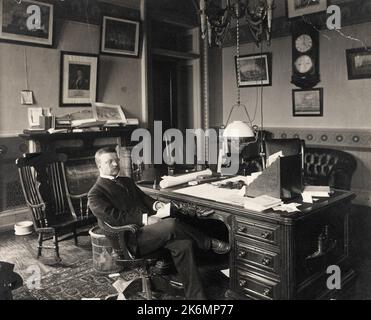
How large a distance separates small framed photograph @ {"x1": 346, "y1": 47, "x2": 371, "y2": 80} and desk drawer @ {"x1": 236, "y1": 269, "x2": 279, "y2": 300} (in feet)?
13.3

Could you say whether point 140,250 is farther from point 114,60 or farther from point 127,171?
point 114,60

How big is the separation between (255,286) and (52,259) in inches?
91.0

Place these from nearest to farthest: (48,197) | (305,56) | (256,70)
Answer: (48,197) → (305,56) → (256,70)

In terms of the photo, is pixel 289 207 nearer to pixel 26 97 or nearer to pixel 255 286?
pixel 255 286

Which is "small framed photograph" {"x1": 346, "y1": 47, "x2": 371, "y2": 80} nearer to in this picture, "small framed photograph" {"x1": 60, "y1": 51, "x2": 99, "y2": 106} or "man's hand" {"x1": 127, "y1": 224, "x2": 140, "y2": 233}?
"small framed photograph" {"x1": 60, "y1": 51, "x2": 99, "y2": 106}

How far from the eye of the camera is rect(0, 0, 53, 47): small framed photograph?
15.2ft

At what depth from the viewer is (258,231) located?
266cm

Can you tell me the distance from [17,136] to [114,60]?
79.7 inches

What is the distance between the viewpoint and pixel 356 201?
18.7 feet

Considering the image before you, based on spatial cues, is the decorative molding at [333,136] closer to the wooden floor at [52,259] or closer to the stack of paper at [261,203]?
the wooden floor at [52,259]

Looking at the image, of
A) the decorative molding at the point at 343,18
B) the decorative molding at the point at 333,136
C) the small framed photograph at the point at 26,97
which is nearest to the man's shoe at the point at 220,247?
the small framed photograph at the point at 26,97

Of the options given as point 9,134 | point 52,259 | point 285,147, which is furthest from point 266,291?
point 9,134

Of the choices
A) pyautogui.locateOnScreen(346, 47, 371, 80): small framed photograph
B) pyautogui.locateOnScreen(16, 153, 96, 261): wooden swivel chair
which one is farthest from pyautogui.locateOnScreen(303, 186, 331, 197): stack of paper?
pyautogui.locateOnScreen(346, 47, 371, 80): small framed photograph

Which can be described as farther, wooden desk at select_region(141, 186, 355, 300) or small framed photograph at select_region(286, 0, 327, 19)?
small framed photograph at select_region(286, 0, 327, 19)
